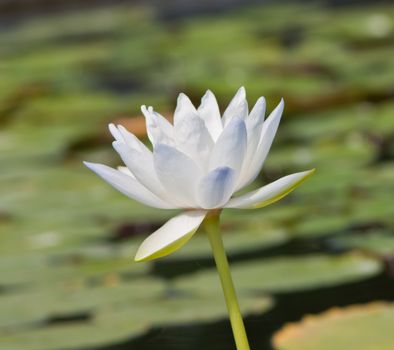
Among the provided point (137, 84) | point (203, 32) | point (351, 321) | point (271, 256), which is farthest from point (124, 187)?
point (203, 32)

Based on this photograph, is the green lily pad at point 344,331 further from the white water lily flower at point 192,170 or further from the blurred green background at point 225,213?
the white water lily flower at point 192,170

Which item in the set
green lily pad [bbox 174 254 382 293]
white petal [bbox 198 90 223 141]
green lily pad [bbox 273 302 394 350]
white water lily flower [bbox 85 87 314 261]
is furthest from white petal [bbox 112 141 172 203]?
green lily pad [bbox 174 254 382 293]

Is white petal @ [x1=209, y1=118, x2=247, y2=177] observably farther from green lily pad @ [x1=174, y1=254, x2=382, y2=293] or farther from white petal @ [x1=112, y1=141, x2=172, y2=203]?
green lily pad @ [x1=174, y1=254, x2=382, y2=293]

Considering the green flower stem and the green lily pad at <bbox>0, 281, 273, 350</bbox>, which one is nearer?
the green flower stem

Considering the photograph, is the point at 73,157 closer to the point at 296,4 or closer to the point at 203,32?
the point at 203,32

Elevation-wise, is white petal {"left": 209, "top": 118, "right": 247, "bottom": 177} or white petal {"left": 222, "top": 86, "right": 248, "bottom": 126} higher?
white petal {"left": 222, "top": 86, "right": 248, "bottom": 126}

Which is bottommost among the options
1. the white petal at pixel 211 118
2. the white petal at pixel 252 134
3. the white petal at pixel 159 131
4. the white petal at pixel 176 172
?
the white petal at pixel 176 172

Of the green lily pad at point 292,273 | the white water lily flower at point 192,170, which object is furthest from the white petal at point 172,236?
the green lily pad at point 292,273
